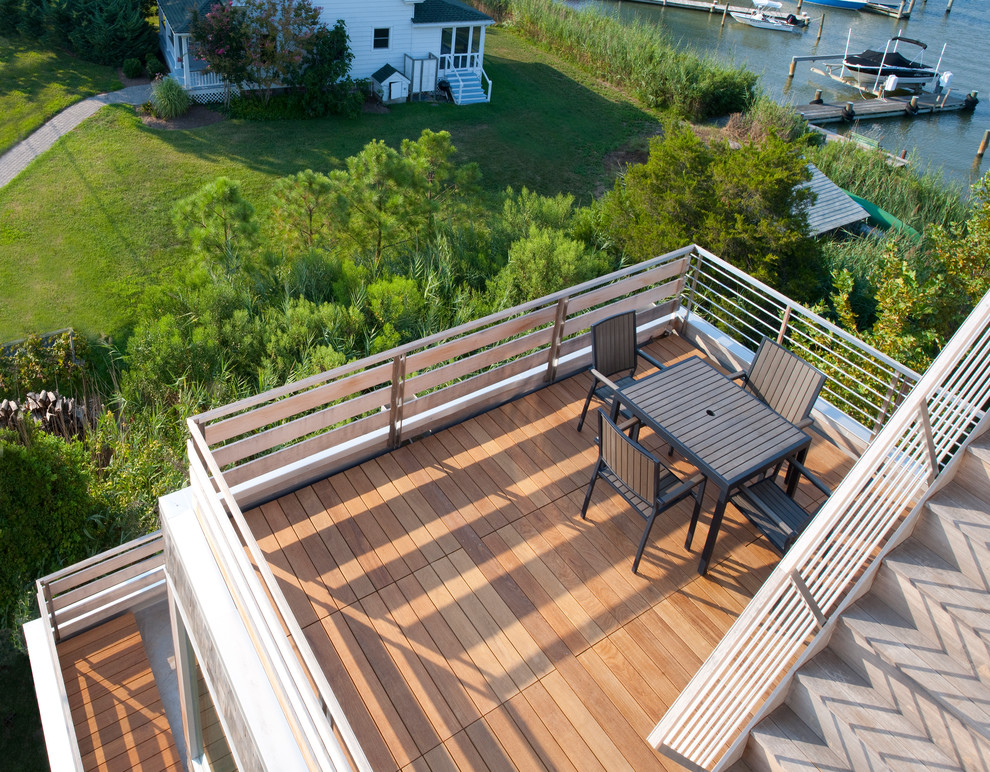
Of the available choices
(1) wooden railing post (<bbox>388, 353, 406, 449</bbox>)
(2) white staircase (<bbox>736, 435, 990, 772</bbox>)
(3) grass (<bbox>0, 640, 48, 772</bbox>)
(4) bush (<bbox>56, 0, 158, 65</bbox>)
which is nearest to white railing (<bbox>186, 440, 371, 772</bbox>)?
(1) wooden railing post (<bbox>388, 353, 406, 449</bbox>)

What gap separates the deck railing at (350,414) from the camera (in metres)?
3.76

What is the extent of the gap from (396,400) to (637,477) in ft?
6.21

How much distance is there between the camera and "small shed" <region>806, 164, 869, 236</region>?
16.5m

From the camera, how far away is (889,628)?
3668 mm

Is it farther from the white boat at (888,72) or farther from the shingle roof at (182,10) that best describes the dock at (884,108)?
the shingle roof at (182,10)

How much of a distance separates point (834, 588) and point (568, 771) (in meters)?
1.66

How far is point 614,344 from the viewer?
242 inches

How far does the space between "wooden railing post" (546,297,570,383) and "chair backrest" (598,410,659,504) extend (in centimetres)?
166

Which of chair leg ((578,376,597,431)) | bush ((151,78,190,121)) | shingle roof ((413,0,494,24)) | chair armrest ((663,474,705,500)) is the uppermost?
shingle roof ((413,0,494,24))

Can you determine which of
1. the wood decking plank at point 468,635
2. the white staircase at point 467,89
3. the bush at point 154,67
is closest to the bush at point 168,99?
the bush at point 154,67

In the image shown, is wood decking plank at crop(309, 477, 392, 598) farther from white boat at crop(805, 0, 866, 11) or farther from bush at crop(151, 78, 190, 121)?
white boat at crop(805, 0, 866, 11)

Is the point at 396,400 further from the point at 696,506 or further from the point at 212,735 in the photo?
the point at 212,735

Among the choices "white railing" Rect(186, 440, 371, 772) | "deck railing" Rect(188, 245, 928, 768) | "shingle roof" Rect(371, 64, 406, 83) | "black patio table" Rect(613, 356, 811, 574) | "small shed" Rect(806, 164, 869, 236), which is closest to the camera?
"white railing" Rect(186, 440, 371, 772)

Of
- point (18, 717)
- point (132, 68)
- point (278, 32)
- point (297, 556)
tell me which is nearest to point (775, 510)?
point (297, 556)
